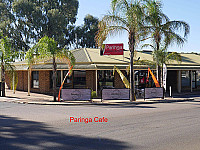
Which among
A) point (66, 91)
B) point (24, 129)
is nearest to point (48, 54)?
point (66, 91)

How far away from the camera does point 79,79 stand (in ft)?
77.3

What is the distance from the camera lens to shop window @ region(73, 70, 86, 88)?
2347cm

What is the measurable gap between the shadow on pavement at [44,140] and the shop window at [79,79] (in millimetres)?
14539

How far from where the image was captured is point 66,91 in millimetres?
17406

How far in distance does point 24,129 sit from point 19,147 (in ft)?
7.46

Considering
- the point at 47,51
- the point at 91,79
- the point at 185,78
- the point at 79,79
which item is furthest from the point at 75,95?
the point at 185,78

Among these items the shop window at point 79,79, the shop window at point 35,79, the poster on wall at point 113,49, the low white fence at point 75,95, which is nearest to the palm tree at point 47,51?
the low white fence at point 75,95

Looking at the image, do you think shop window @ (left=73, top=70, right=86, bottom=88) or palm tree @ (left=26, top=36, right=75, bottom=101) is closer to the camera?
palm tree @ (left=26, top=36, right=75, bottom=101)

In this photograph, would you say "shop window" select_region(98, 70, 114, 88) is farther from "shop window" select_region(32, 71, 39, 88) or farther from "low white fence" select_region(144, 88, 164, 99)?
"shop window" select_region(32, 71, 39, 88)

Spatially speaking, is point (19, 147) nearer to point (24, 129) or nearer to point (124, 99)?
point (24, 129)

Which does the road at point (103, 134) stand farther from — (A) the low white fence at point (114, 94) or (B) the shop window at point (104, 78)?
(B) the shop window at point (104, 78)

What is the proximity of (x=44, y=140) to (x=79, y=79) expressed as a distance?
1643 cm

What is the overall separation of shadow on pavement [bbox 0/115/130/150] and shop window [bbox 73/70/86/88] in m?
14.5

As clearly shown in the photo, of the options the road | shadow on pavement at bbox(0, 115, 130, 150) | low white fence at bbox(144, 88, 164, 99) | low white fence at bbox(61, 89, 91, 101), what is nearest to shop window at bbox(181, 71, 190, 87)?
low white fence at bbox(144, 88, 164, 99)
